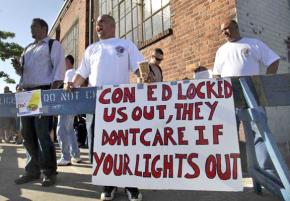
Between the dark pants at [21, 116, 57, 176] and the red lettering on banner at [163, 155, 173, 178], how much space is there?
1749 mm

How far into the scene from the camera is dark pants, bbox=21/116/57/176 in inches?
170

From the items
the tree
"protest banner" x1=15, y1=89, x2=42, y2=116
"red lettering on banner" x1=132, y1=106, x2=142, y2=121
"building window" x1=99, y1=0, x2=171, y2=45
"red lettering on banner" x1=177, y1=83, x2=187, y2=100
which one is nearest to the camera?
"red lettering on banner" x1=177, y1=83, x2=187, y2=100

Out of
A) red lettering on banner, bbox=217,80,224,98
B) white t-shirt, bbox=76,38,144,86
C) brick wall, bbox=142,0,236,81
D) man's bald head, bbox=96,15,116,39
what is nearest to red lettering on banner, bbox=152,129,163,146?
red lettering on banner, bbox=217,80,224,98

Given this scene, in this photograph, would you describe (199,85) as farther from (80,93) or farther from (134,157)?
(80,93)

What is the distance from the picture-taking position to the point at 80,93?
3695 mm

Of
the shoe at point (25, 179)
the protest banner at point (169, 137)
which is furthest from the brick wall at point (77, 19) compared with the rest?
the protest banner at point (169, 137)

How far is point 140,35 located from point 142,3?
0.76 metres

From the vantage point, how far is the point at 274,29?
621cm

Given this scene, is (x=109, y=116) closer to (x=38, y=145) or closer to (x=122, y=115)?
(x=122, y=115)

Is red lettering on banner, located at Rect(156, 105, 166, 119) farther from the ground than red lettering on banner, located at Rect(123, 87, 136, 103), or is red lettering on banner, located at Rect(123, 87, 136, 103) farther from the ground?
red lettering on banner, located at Rect(123, 87, 136, 103)

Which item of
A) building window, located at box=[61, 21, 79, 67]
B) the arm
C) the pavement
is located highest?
building window, located at box=[61, 21, 79, 67]

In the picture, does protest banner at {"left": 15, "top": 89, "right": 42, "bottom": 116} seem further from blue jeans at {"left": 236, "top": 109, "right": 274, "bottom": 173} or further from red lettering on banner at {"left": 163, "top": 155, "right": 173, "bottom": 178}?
blue jeans at {"left": 236, "top": 109, "right": 274, "bottom": 173}

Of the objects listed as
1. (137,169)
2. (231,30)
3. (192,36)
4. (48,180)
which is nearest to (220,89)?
(137,169)

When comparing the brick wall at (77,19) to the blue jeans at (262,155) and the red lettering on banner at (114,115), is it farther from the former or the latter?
the blue jeans at (262,155)
